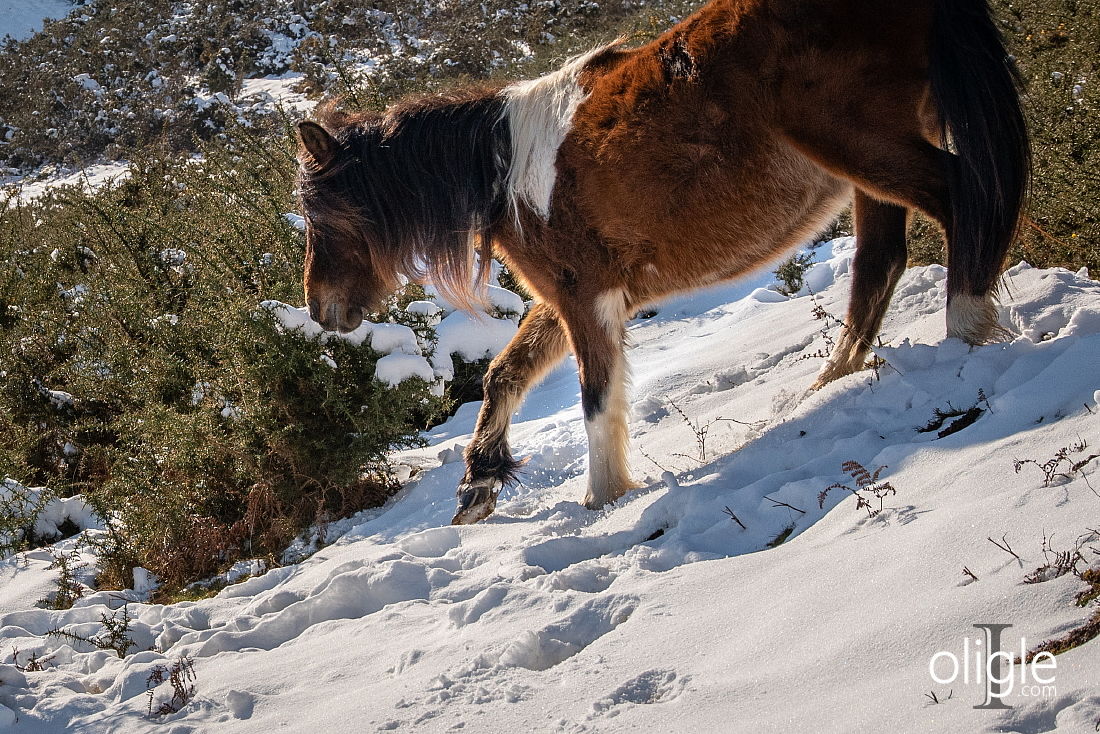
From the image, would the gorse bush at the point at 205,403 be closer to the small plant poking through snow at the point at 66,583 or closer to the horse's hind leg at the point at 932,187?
the small plant poking through snow at the point at 66,583

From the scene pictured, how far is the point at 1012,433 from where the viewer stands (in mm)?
2730

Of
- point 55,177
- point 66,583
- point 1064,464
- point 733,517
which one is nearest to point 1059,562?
point 1064,464

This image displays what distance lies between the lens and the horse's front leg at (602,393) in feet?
13.2

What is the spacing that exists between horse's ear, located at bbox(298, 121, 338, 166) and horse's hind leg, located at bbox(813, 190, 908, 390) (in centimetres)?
283

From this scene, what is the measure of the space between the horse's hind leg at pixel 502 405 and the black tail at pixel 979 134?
2.01 m

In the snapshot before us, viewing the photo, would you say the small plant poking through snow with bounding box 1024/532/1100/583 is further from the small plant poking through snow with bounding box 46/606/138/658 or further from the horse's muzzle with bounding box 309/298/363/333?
the horse's muzzle with bounding box 309/298/363/333

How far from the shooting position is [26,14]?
32094 mm

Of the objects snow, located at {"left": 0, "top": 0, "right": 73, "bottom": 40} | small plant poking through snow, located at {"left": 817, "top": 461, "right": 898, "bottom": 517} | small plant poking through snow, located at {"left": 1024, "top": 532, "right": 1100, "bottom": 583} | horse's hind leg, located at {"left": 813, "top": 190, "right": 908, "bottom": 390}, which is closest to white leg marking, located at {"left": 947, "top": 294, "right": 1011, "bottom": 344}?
horse's hind leg, located at {"left": 813, "top": 190, "right": 908, "bottom": 390}

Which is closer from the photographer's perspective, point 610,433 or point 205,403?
point 610,433

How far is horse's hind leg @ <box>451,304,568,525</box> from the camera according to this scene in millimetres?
4410

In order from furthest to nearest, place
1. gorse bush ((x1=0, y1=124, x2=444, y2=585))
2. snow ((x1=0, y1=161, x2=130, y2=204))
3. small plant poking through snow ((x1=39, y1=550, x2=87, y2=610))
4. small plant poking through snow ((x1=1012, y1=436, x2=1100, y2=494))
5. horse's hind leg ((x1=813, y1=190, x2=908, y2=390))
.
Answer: snow ((x1=0, y1=161, x2=130, y2=204))
gorse bush ((x1=0, y1=124, x2=444, y2=585))
small plant poking through snow ((x1=39, y1=550, x2=87, y2=610))
horse's hind leg ((x1=813, y1=190, x2=908, y2=390))
small plant poking through snow ((x1=1012, y1=436, x2=1100, y2=494))

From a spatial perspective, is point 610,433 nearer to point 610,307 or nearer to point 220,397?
point 610,307

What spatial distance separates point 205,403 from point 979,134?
458 centimetres

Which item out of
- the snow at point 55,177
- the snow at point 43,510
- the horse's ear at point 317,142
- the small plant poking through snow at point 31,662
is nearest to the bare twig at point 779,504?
the horse's ear at point 317,142
